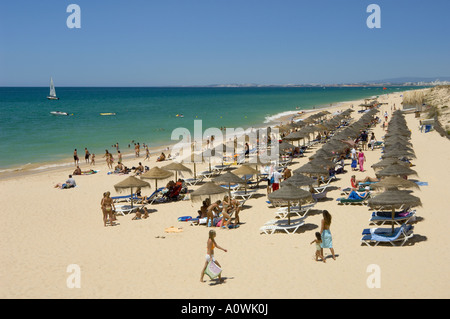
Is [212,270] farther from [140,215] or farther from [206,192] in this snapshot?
[140,215]

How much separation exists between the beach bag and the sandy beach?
271 mm

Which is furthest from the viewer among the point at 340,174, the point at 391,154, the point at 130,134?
the point at 130,134

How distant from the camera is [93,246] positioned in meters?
10.6

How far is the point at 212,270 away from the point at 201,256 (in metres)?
1.82

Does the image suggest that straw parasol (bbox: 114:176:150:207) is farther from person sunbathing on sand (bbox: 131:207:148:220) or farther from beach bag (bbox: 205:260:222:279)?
beach bag (bbox: 205:260:222:279)

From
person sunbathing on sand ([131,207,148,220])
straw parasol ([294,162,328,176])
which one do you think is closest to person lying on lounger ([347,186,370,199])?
straw parasol ([294,162,328,176])

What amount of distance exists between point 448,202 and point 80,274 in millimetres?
10909

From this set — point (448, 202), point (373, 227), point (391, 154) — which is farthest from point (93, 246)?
point (391, 154)

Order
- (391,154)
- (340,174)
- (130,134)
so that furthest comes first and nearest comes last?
(130,134) < (340,174) < (391,154)

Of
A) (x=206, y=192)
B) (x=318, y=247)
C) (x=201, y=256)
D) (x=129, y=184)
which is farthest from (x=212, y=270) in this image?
(x=129, y=184)

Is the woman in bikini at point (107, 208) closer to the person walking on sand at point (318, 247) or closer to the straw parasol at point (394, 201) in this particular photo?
the person walking on sand at point (318, 247)

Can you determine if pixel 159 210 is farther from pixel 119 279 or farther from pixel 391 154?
pixel 391 154

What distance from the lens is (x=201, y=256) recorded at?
952 centimetres

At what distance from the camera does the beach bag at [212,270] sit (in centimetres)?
771
